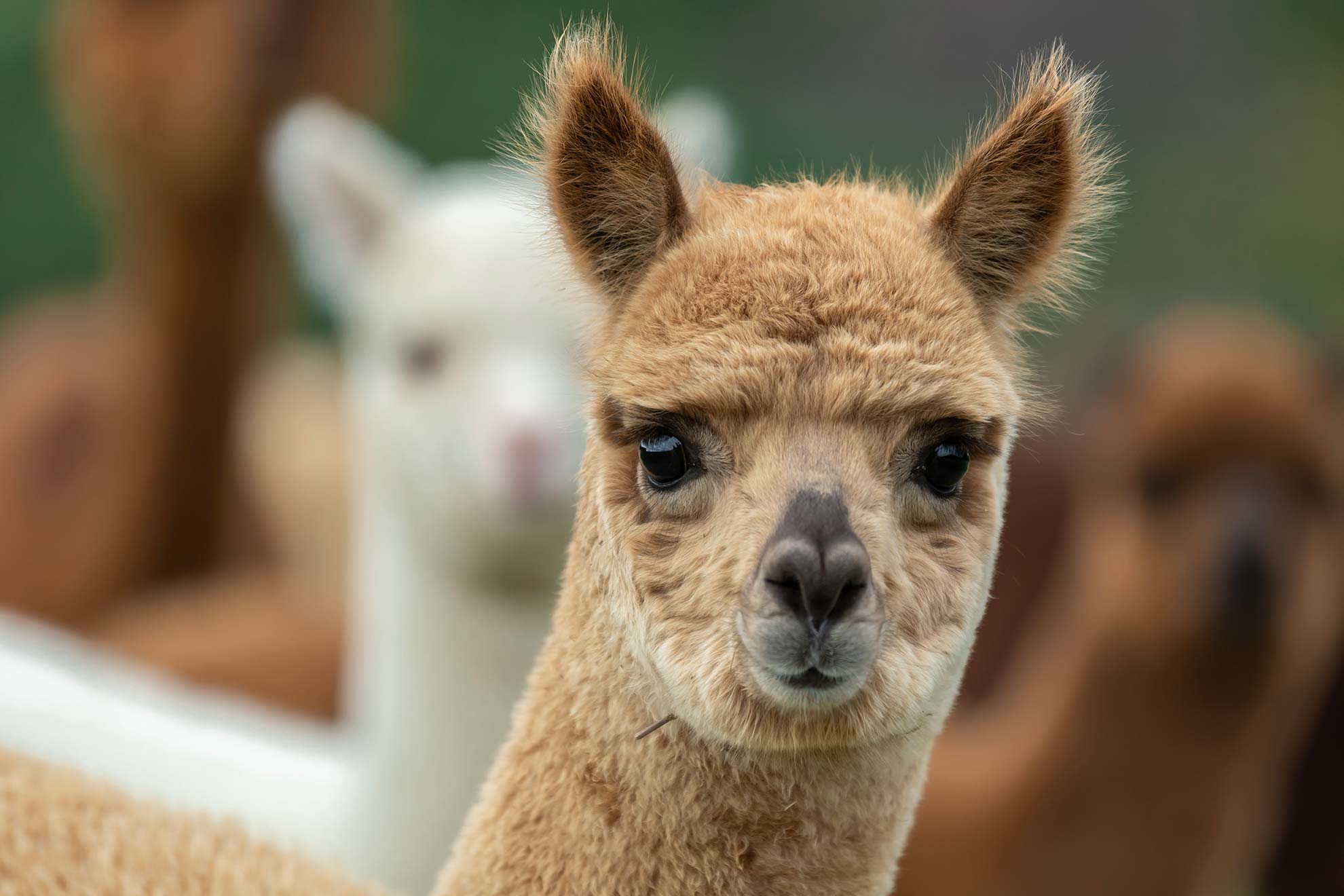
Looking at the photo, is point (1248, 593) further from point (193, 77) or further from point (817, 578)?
point (193, 77)

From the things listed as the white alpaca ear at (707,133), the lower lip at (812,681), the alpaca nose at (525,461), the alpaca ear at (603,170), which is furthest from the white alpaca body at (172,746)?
the lower lip at (812,681)

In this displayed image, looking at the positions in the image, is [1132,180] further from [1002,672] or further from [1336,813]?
[1336,813]

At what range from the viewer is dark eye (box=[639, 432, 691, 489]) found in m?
1.85

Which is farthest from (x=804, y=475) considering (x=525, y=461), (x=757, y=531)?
(x=525, y=461)

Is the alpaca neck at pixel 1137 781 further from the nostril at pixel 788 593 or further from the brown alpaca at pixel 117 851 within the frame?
the nostril at pixel 788 593

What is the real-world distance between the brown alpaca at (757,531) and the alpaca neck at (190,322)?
395 centimetres

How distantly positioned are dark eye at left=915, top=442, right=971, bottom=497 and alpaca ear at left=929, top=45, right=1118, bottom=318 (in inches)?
10.6

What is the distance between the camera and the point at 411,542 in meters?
3.88

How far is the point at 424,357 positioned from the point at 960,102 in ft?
24.5

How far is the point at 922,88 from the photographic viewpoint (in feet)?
36.1

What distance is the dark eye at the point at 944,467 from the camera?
1866mm

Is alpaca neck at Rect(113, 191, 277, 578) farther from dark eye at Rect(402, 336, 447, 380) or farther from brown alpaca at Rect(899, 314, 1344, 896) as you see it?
brown alpaca at Rect(899, 314, 1344, 896)

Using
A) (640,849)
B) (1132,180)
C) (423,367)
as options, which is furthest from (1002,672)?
(1132,180)

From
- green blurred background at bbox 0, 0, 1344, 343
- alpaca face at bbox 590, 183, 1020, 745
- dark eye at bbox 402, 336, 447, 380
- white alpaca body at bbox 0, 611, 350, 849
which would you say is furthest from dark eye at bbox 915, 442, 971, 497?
green blurred background at bbox 0, 0, 1344, 343
